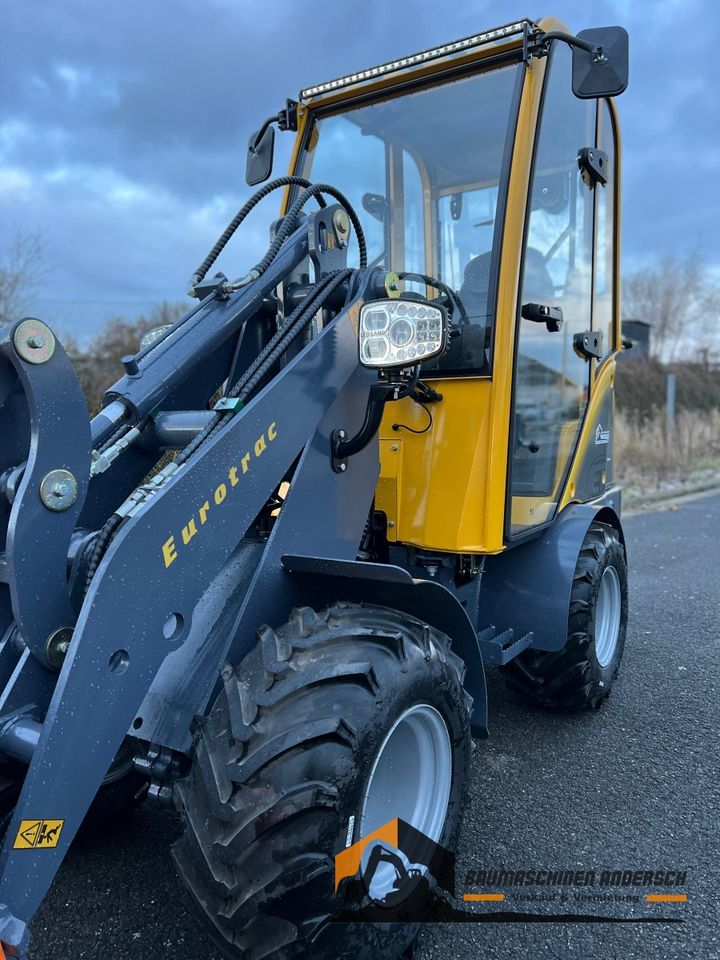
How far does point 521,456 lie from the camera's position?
10.0 ft

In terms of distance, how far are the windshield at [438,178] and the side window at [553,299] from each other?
17 cm

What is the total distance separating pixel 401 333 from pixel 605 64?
1286 mm

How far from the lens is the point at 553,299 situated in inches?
129

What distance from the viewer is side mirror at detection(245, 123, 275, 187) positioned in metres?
3.34

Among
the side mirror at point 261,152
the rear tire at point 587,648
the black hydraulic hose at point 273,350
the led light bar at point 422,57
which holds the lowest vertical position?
the rear tire at point 587,648

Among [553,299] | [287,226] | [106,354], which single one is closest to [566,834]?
[553,299]

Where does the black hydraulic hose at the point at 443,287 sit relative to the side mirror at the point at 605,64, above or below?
below

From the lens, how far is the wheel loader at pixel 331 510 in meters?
1.65

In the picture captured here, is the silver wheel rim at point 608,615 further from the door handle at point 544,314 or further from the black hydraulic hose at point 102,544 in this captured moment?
the black hydraulic hose at point 102,544

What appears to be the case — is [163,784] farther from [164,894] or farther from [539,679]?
[539,679]

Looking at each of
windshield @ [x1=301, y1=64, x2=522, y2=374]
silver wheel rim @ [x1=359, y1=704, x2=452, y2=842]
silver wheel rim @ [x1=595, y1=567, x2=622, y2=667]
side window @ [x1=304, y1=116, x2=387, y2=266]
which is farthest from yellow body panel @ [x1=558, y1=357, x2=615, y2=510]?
silver wheel rim @ [x1=359, y1=704, x2=452, y2=842]

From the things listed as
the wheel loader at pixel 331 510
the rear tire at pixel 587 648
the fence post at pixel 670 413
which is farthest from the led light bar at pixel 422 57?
the fence post at pixel 670 413

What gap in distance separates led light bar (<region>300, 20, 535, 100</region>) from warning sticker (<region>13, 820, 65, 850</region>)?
2936 millimetres

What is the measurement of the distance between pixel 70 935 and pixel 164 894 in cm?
28
